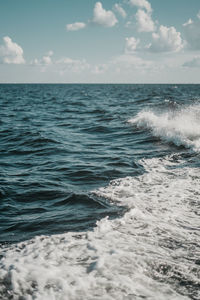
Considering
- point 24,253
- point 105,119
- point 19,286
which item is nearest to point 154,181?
point 24,253

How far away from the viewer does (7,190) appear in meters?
6.11

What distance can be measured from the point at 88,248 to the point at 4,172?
463cm

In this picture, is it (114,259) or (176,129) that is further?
(176,129)

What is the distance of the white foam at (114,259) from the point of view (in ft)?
9.16

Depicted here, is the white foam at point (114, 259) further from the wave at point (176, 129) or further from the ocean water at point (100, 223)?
the wave at point (176, 129)

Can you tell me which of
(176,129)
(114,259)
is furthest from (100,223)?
(176,129)

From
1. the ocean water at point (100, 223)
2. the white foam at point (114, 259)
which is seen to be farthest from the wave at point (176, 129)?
the white foam at point (114, 259)

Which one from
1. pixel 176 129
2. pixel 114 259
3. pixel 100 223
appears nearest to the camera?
pixel 114 259

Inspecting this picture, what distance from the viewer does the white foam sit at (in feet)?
9.16

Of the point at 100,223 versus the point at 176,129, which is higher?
the point at 176,129

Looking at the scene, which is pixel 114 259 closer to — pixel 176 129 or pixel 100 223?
pixel 100 223

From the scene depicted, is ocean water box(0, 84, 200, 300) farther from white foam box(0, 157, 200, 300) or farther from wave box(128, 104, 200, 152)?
wave box(128, 104, 200, 152)

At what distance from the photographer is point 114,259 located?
3.32 metres

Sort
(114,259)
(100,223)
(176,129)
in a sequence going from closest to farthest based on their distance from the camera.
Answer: (114,259)
(100,223)
(176,129)
